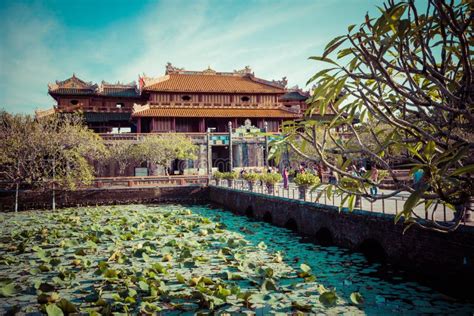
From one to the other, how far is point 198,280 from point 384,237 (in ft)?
18.2

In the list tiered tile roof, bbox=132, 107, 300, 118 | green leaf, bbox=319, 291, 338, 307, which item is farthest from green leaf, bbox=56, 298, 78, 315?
tiered tile roof, bbox=132, 107, 300, 118

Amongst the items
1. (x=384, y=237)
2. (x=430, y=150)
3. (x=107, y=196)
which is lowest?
(x=107, y=196)

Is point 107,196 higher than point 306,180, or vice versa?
point 306,180

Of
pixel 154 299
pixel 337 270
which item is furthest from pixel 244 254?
pixel 154 299

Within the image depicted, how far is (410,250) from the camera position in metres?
8.48

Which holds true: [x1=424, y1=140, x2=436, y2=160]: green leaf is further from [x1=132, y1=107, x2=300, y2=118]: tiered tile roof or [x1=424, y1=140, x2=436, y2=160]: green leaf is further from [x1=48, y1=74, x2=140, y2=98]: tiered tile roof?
[x1=48, y1=74, x2=140, y2=98]: tiered tile roof

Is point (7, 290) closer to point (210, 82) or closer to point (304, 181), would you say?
point (304, 181)

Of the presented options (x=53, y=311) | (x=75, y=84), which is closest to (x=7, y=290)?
(x=53, y=311)

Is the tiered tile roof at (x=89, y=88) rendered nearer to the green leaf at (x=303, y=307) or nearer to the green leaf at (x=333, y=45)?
the green leaf at (x=303, y=307)

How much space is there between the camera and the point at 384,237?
9.34 metres

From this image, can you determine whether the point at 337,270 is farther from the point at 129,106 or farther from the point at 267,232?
the point at 129,106

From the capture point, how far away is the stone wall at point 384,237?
7.14 metres

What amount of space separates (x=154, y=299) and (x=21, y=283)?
374 cm

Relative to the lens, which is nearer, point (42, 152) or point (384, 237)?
point (384, 237)
